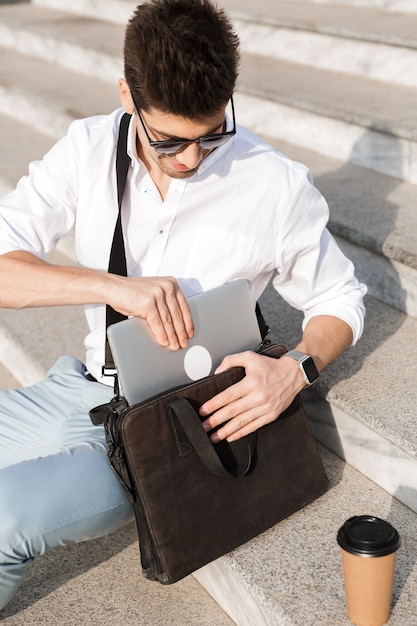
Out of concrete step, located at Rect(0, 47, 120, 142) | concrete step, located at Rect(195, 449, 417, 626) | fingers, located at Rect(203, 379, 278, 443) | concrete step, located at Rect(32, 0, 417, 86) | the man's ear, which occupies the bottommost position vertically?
concrete step, located at Rect(0, 47, 120, 142)

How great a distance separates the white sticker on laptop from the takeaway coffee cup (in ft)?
1.72

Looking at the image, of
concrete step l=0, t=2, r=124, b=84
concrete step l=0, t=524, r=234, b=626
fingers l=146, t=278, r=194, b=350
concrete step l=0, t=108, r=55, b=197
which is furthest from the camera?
concrete step l=0, t=2, r=124, b=84

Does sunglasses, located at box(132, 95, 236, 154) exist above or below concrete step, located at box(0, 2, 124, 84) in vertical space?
above

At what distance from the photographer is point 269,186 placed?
2260mm

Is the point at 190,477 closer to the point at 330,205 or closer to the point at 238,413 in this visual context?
the point at 238,413

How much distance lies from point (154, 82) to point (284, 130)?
2043 millimetres

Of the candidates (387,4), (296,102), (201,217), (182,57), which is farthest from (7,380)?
(387,4)

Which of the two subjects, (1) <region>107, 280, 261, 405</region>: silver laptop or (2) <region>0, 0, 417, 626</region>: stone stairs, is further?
(2) <region>0, 0, 417, 626</region>: stone stairs

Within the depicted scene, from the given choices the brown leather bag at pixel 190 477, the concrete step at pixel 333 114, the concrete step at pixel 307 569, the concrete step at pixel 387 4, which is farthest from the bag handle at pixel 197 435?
the concrete step at pixel 387 4

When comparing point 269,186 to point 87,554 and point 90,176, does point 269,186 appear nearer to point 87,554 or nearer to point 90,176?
point 90,176

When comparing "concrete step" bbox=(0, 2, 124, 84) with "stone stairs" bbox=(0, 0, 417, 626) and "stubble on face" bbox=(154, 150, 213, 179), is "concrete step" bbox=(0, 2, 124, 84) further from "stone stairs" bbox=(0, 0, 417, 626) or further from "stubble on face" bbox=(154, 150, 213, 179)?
"stubble on face" bbox=(154, 150, 213, 179)

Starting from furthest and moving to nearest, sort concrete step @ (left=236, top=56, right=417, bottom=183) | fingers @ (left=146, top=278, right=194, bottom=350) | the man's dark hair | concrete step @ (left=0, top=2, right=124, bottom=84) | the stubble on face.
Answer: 1. concrete step @ (left=0, top=2, right=124, bottom=84)
2. concrete step @ (left=236, top=56, right=417, bottom=183)
3. the stubble on face
4. fingers @ (left=146, top=278, right=194, bottom=350)
5. the man's dark hair

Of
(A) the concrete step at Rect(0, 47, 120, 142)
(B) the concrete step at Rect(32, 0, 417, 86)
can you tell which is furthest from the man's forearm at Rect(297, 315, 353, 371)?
(A) the concrete step at Rect(0, 47, 120, 142)

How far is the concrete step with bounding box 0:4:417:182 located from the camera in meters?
3.35
